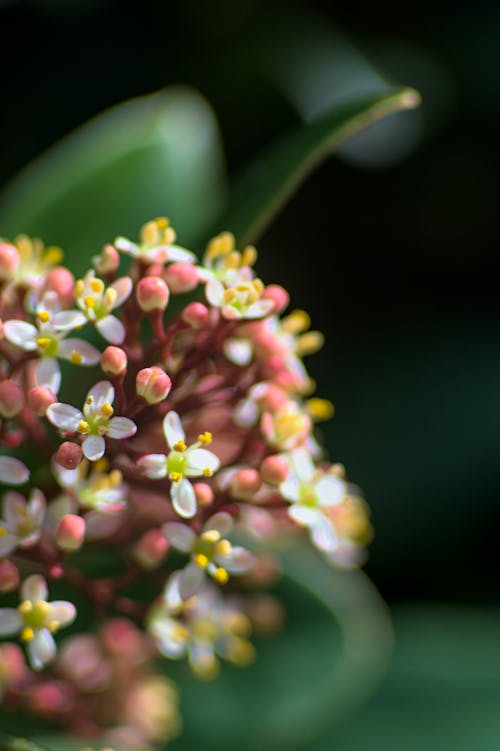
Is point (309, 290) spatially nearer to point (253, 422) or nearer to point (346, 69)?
point (346, 69)

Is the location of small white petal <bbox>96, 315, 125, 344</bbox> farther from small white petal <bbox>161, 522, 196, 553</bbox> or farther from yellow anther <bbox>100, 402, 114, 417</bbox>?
small white petal <bbox>161, 522, 196, 553</bbox>

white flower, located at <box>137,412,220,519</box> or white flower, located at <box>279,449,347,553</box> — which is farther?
white flower, located at <box>279,449,347,553</box>

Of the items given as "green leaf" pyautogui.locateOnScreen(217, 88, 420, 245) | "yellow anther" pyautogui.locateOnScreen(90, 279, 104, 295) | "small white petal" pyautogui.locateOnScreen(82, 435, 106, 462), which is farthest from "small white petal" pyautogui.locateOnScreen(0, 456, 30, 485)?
"green leaf" pyautogui.locateOnScreen(217, 88, 420, 245)

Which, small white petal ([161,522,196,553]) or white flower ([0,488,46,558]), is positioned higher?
small white petal ([161,522,196,553])

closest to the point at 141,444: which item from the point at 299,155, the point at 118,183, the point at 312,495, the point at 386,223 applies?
the point at 312,495

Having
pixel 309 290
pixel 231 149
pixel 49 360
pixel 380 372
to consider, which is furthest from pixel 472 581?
pixel 49 360

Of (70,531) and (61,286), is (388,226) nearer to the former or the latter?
(61,286)

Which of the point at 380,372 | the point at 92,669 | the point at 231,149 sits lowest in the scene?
the point at 92,669

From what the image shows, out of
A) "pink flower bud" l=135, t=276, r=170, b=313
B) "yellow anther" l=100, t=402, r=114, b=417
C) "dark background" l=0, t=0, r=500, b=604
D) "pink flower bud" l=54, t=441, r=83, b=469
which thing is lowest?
"pink flower bud" l=54, t=441, r=83, b=469
